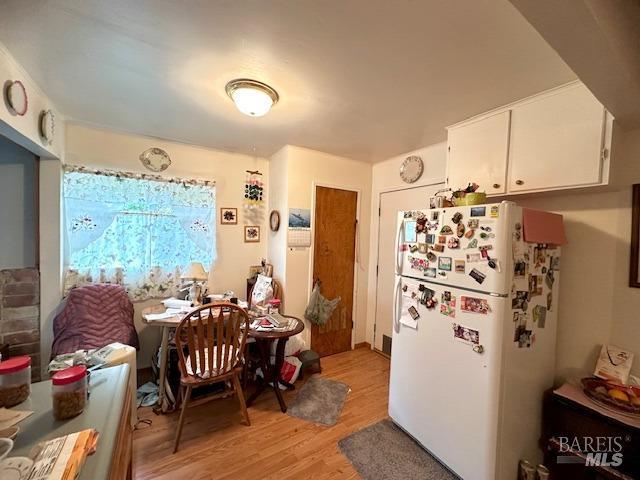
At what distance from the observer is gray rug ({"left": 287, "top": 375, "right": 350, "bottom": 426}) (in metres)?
2.03

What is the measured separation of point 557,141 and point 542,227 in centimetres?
53

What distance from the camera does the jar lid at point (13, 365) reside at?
83 cm

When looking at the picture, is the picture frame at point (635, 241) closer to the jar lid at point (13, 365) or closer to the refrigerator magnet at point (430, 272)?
the refrigerator magnet at point (430, 272)

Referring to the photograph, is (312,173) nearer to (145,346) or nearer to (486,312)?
(486,312)

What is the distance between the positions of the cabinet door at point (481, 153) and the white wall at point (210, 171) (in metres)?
2.04

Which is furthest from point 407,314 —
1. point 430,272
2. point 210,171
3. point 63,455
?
point 210,171

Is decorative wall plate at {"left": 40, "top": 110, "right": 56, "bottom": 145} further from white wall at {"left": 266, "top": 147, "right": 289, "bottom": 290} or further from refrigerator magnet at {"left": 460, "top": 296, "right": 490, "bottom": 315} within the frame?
refrigerator magnet at {"left": 460, "top": 296, "right": 490, "bottom": 315}

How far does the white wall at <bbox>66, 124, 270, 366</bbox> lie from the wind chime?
6 cm

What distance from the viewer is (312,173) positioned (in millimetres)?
2852

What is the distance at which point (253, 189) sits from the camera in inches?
120

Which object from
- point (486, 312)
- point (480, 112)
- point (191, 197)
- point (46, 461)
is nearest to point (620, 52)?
Answer: point (480, 112)

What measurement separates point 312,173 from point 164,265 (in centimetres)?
181

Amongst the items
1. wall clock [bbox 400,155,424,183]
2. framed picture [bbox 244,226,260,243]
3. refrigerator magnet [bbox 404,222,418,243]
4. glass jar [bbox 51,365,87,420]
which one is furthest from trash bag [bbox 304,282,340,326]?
glass jar [bbox 51,365,87,420]

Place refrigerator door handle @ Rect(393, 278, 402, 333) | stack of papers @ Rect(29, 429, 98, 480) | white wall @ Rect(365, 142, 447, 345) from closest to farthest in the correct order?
1. stack of papers @ Rect(29, 429, 98, 480)
2. refrigerator door handle @ Rect(393, 278, 402, 333)
3. white wall @ Rect(365, 142, 447, 345)
